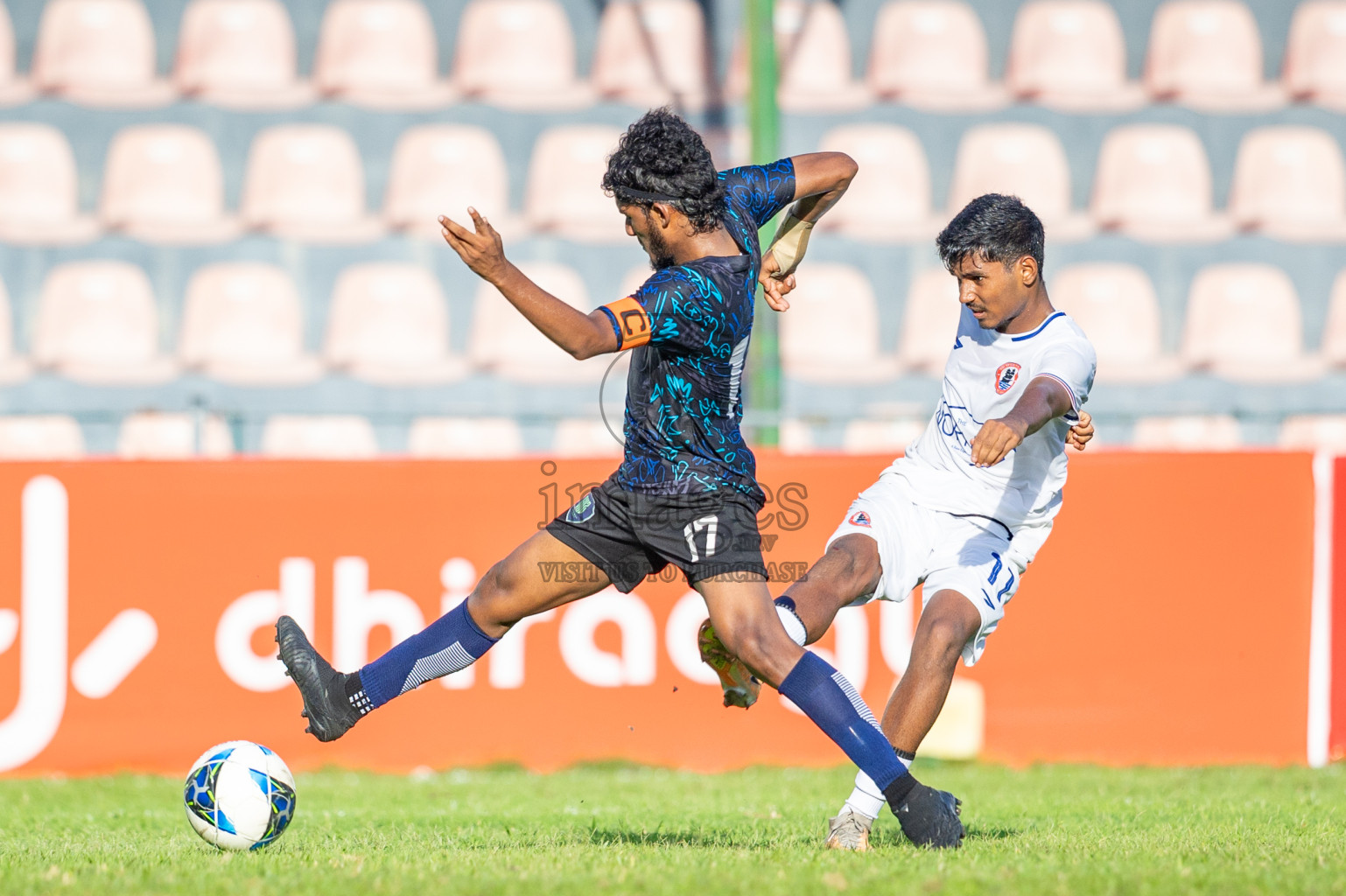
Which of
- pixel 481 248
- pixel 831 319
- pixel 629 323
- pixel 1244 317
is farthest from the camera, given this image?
pixel 1244 317

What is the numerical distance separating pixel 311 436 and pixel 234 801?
18.0ft

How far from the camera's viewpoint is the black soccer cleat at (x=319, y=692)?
4.61 meters

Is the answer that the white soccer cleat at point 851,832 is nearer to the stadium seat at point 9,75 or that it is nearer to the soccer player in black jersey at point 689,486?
the soccer player in black jersey at point 689,486

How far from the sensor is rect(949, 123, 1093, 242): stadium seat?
12.3m

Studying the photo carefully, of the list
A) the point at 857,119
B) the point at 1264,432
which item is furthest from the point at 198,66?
the point at 1264,432

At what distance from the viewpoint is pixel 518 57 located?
41.3ft

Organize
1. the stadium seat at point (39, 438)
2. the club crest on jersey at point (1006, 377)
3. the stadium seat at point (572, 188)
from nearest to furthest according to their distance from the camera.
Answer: the club crest on jersey at point (1006, 377), the stadium seat at point (39, 438), the stadium seat at point (572, 188)

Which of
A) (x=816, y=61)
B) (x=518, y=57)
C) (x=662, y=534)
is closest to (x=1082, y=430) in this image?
(x=662, y=534)

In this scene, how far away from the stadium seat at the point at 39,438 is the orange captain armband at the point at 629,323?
282 inches

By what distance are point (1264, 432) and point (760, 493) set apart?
673cm

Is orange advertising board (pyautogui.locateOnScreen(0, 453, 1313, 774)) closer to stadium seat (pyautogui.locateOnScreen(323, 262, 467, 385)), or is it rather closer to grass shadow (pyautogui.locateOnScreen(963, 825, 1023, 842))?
grass shadow (pyautogui.locateOnScreen(963, 825, 1023, 842))

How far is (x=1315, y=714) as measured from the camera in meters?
7.64

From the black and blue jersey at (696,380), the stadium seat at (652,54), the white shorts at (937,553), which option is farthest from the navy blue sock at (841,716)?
the stadium seat at (652,54)

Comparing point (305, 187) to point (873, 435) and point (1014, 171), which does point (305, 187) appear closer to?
point (873, 435)
